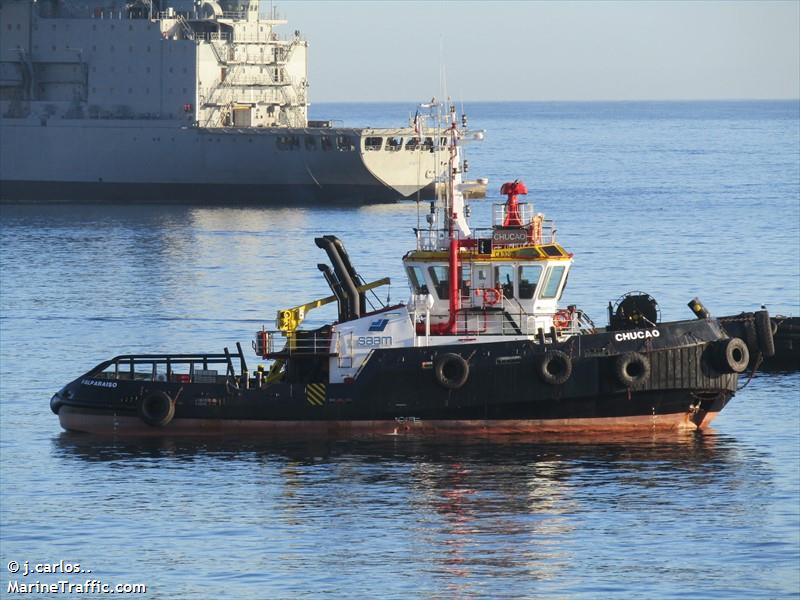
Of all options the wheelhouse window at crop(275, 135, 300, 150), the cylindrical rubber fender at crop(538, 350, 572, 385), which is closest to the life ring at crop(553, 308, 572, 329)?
the cylindrical rubber fender at crop(538, 350, 572, 385)

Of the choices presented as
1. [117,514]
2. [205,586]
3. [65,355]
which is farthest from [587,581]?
[65,355]

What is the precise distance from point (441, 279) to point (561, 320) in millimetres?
2584

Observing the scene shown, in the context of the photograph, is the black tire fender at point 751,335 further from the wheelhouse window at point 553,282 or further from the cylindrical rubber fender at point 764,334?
the wheelhouse window at point 553,282

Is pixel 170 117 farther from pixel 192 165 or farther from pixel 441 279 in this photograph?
pixel 441 279

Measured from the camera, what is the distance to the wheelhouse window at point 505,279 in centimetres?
3656

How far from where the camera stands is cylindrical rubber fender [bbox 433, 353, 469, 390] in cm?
3550

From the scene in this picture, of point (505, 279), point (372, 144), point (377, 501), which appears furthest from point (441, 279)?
point (372, 144)

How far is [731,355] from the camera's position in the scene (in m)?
35.9

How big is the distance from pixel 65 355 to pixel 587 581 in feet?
80.1

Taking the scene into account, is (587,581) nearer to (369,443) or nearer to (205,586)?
(205,586)

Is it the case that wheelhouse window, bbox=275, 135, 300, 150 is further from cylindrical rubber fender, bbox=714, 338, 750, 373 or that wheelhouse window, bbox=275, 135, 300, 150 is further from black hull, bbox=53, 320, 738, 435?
cylindrical rubber fender, bbox=714, 338, 750, 373

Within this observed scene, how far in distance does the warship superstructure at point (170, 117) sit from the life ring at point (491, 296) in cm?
6459

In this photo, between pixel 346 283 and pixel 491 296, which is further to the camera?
pixel 346 283

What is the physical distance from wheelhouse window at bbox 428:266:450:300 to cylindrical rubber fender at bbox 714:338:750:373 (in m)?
5.49
